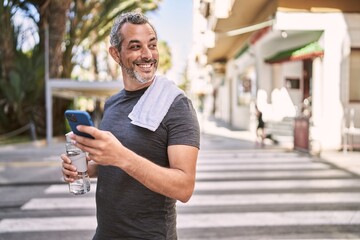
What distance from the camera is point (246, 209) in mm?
6453

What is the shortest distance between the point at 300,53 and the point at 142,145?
16.4 m

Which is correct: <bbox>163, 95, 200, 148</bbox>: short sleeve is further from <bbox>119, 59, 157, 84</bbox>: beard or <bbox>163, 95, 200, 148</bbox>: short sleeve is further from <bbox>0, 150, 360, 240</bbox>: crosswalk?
<bbox>0, 150, 360, 240</bbox>: crosswalk

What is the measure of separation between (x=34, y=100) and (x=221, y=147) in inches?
401

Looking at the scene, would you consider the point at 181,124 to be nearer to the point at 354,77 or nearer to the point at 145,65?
the point at 145,65

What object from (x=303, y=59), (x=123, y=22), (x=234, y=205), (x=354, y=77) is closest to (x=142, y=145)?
(x=123, y=22)

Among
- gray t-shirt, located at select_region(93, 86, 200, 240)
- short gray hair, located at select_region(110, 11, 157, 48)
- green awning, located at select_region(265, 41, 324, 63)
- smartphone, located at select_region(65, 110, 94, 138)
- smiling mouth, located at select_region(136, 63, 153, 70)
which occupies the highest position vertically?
green awning, located at select_region(265, 41, 324, 63)

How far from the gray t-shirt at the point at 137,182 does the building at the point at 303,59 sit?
1226 centimetres

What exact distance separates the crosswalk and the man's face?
3.64 meters

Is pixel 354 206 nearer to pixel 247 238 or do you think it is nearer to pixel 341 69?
pixel 247 238

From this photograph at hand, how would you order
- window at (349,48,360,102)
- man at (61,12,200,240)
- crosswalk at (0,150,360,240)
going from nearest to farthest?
man at (61,12,200,240), crosswalk at (0,150,360,240), window at (349,48,360,102)

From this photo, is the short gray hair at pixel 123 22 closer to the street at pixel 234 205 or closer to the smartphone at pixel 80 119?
the smartphone at pixel 80 119

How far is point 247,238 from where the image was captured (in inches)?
199

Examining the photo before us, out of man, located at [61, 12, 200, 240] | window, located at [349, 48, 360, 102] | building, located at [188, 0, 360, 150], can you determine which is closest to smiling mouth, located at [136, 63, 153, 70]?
man, located at [61, 12, 200, 240]

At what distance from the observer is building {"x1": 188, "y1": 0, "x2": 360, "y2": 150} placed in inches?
604
